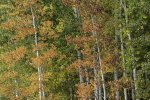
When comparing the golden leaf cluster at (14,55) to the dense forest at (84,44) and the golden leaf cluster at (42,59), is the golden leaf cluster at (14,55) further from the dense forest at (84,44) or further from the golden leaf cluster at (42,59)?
the golden leaf cluster at (42,59)

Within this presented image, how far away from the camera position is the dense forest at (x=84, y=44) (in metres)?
23.6

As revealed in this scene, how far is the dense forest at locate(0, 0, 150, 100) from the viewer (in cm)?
2356

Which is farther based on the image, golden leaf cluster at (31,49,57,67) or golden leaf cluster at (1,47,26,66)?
golden leaf cluster at (1,47,26,66)

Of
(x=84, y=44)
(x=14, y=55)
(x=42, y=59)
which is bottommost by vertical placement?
(x=42, y=59)

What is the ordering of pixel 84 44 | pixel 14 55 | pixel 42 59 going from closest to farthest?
1. pixel 42 59
2. pixel 14 55
3. pixel 84 44

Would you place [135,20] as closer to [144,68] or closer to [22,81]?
[144,68]

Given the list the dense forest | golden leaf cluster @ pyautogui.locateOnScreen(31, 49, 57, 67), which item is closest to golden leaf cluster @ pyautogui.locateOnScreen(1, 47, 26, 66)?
the dense forest

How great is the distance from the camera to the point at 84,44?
90.6ft

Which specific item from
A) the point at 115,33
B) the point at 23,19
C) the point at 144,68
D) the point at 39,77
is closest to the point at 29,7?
the point at 23,19

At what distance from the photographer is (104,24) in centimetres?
2722

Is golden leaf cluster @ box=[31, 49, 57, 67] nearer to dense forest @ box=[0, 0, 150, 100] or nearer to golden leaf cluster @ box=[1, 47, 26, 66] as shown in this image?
dense forest @ box=[0, 0, 150, 100]

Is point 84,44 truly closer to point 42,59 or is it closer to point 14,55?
point 42,59

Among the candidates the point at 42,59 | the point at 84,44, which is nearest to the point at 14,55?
the point at 42,59

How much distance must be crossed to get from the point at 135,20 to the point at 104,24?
3.52m
